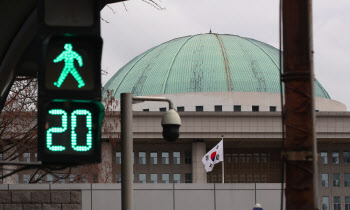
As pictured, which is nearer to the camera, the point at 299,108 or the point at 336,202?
the point at 299,108

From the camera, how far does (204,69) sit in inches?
4252

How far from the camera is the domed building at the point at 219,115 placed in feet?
295

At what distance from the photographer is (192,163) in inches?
3669

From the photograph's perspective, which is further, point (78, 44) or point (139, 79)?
point (139, 79)

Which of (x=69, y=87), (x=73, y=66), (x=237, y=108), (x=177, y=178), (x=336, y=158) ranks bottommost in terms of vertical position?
(x=69, y=87)

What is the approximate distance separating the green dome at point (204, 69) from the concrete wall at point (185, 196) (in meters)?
67.6

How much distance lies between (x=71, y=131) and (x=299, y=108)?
2.70 m

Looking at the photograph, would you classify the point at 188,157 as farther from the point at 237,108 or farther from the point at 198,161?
the point at 237,108

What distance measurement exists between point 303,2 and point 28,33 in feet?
9.09

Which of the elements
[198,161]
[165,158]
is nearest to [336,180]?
[198,161]

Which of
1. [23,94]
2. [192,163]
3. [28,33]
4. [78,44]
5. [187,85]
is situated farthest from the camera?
[187,85]

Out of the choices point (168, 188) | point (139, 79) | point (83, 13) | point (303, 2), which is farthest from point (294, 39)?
point (139, 79)

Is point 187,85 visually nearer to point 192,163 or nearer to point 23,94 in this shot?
point 192,163

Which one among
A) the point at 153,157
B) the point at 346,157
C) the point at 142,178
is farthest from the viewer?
the point at 346,157
